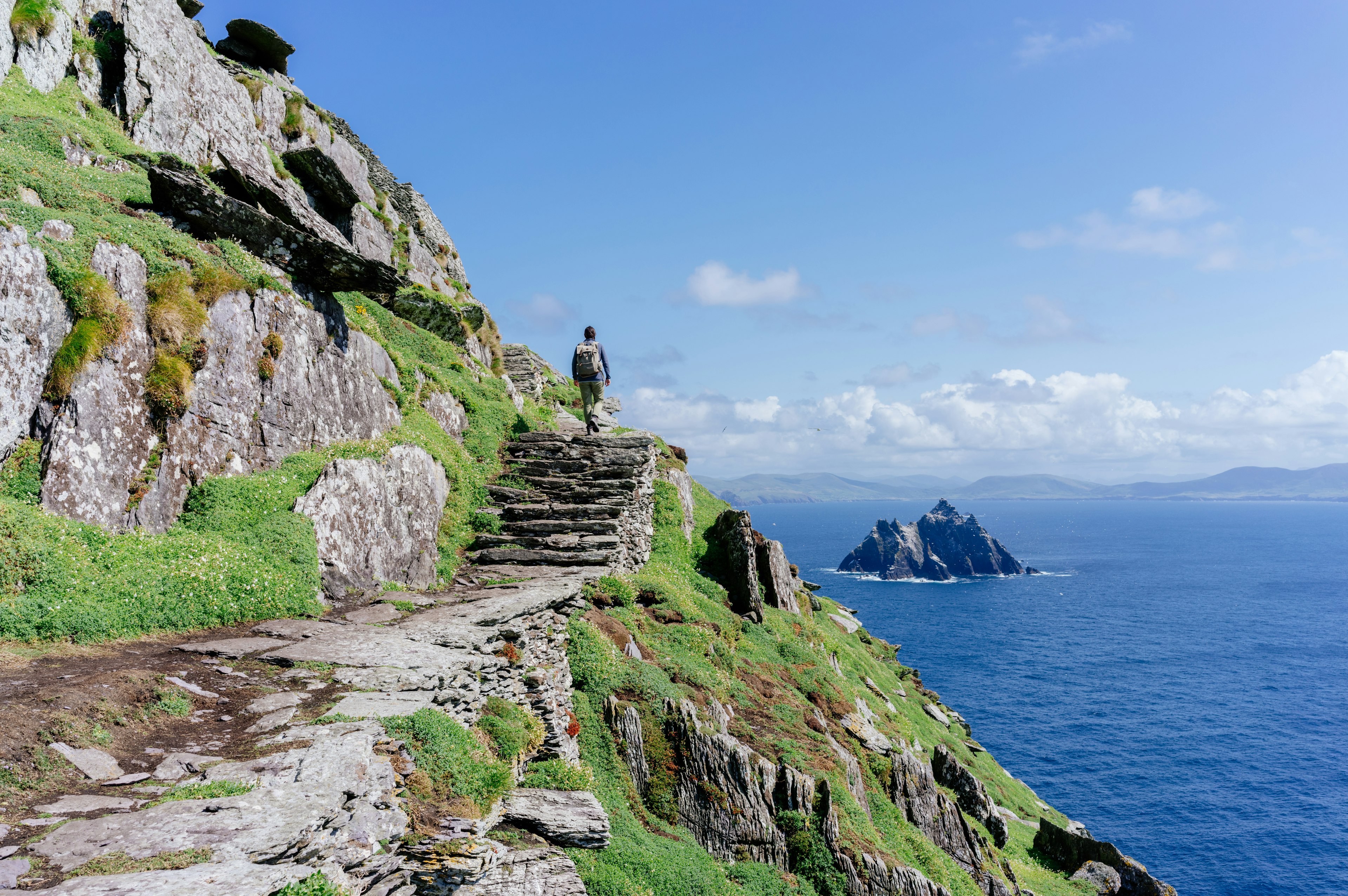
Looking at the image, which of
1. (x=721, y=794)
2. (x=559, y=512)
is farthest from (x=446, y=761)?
(x=559, y=512)

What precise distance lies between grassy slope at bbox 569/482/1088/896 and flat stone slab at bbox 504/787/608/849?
40 centimetres

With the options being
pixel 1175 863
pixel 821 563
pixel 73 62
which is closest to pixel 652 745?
pixel 73 62

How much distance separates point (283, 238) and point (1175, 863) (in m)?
70.2

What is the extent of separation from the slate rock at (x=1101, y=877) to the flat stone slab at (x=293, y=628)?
34700 mm

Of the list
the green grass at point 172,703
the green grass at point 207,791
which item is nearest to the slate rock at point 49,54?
the green grass at point 172,703

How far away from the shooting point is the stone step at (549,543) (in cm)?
2039

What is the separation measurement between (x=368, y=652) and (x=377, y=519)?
237 inches

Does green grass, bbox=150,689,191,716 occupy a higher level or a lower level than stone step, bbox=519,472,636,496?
lower

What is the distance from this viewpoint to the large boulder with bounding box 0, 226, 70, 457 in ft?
37.1

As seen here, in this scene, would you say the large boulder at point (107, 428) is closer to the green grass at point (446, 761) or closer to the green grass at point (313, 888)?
the green grass at point (446, 761)

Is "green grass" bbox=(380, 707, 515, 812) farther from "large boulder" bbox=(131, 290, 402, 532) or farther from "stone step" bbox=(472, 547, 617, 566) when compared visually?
"stone step" bbox=(472, 547, 617, 566)

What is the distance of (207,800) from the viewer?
6355 mm

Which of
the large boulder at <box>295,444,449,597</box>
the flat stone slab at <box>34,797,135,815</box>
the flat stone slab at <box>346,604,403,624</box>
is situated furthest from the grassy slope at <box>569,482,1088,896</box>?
the flat stone slab at <box>34,797,135,815</box>

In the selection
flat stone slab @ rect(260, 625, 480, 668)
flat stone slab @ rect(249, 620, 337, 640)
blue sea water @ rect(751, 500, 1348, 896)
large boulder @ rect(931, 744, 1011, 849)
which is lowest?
blue sea water @ rect(751, 500, 1348, 896)
